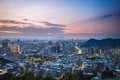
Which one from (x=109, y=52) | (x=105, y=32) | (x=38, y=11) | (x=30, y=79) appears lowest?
(x=30, y=79)

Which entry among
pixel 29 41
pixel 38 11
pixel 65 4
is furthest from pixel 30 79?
pixel 65 4

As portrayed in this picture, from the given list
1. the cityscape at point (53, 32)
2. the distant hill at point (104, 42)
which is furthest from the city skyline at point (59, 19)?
the distant hill at point (104, 42)

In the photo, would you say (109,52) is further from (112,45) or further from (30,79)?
(30,79)

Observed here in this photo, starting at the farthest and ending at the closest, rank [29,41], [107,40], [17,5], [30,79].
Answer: [107,40], [29,41], [17,5], [30,79]

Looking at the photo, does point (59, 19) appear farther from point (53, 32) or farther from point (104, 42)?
point (104, 42)

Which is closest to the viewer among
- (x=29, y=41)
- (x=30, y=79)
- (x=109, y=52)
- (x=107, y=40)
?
(x=30, y=79)

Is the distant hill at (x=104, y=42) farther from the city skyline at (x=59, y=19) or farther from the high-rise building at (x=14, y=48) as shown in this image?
the high-rise building at (x=14, y=48)

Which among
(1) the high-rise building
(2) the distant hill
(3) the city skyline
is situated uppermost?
(3) the city skyline

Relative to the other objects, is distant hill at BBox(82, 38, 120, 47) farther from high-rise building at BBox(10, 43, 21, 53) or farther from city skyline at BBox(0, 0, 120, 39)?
high-rise building at BBox(10, 43, 21, 53)

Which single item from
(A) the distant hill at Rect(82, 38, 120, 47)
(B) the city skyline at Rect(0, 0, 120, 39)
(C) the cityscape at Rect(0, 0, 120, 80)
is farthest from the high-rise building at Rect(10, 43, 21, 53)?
(A) the distant hill at Rect(82, 38, 120, 47)
